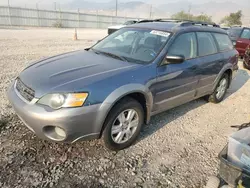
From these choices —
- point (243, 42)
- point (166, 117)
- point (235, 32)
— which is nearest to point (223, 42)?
point (166, 117)

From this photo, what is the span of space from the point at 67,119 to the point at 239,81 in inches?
244

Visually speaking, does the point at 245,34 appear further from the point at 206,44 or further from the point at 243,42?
the point at 206,44

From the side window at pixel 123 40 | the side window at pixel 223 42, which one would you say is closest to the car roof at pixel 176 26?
the side window at pixel 123 40

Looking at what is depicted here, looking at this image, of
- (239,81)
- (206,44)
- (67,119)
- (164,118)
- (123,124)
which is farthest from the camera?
(239,81)

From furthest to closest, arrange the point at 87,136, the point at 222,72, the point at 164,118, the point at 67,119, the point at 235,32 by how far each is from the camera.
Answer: the point at 235,32, the point at 222,72, the point at 164,118, the point at 87,136, the point at 67,119

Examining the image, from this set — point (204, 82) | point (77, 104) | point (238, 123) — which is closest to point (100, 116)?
point (77, 104)

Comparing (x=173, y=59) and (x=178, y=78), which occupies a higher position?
(x=173, y=59)

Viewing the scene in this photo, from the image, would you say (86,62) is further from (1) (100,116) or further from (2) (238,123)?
(2) (238,123)

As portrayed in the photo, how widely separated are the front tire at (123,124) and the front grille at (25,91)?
0.93 metres

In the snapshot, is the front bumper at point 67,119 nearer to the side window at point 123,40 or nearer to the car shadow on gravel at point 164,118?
the car shadow on gravel at point 164,118

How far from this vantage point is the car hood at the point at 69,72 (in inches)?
102

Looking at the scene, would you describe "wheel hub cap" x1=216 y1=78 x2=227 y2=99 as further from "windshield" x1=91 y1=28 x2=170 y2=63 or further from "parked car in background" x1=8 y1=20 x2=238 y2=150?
"windshield" x1=91 y1=28 x2=170 y2=63

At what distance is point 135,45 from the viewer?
11.8 feet

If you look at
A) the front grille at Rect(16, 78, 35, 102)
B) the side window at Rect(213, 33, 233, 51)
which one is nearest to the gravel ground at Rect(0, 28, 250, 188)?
the front grille at Rect(16, 78, 35, 102)
